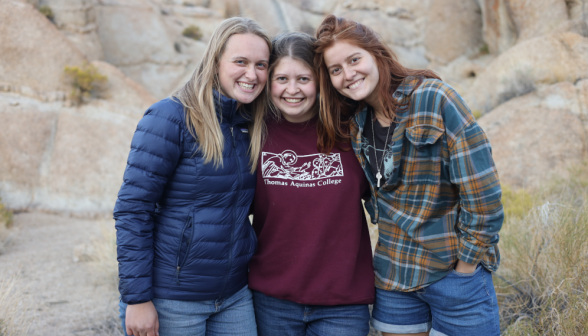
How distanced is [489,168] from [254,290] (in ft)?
4.75

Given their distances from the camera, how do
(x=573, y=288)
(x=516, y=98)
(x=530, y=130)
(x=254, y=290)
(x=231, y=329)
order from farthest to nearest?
(x=516, y=98) → (x=530, y=130) → (x=573, y=288) → (x=254, y=290) → (x=231, y=329)

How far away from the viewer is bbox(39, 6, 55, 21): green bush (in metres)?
9.02

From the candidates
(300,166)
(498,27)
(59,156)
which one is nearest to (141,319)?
(300,166)

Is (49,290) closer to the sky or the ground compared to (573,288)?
closer to the ground

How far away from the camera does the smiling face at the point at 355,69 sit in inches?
88.1

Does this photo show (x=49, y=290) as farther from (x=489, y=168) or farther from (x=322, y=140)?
(x=489, y=168)

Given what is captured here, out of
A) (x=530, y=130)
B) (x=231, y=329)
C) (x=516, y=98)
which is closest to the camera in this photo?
(x=231, y=329)

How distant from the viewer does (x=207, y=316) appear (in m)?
2.28

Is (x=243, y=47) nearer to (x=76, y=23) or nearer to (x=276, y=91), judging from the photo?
(x=276, y=91)

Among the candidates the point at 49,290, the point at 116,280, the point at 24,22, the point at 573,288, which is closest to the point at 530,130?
the point at 573,288

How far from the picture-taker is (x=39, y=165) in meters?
7.76

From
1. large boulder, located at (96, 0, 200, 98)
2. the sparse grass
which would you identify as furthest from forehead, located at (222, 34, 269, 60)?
large boulder, located at (96, 0, 200, 98)

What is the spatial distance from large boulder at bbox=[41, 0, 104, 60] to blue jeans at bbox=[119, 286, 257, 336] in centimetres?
855

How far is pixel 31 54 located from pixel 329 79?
26.5 feet
